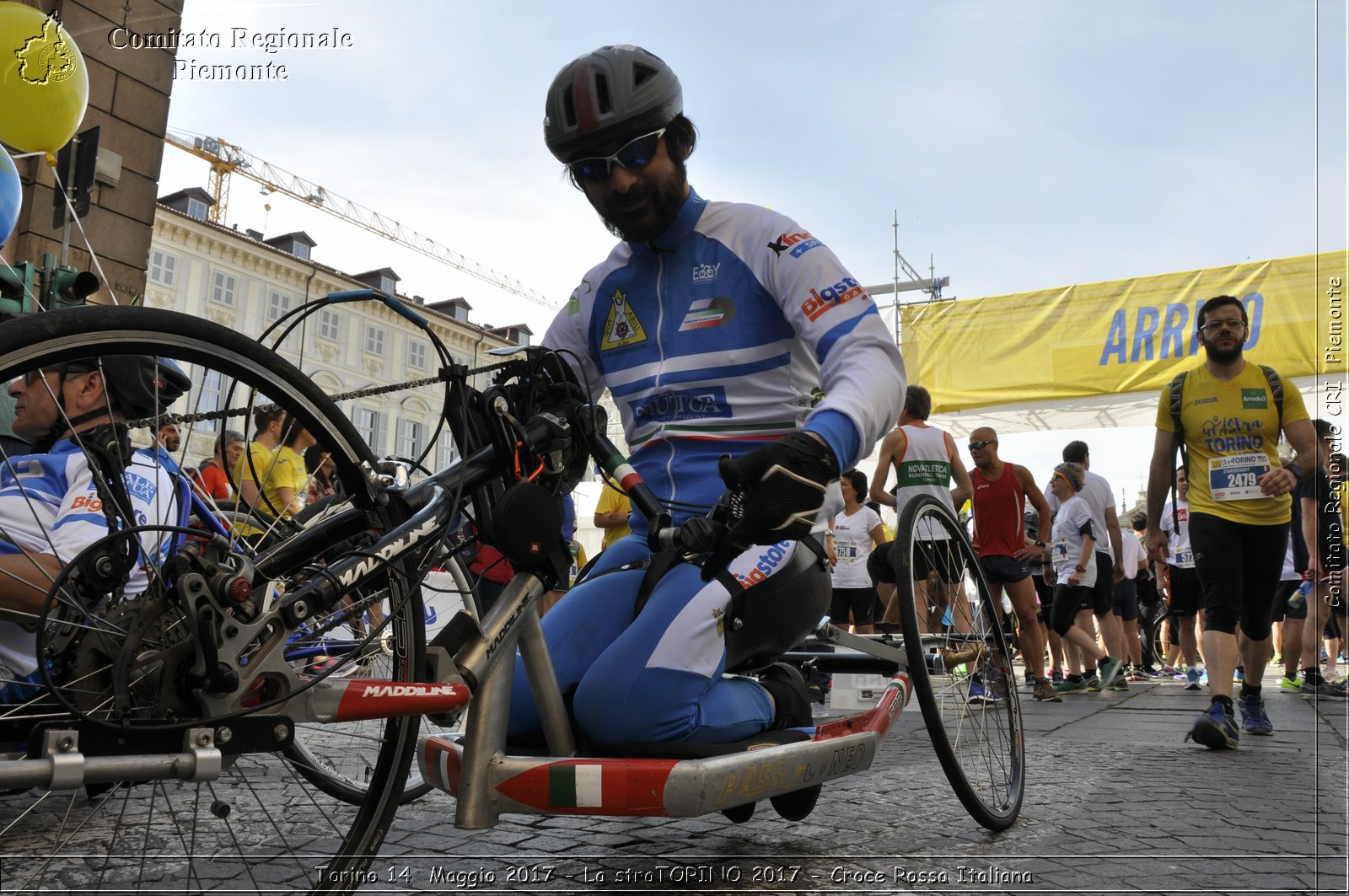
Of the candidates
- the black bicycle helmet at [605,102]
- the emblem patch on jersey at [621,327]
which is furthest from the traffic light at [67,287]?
the emblem patch on jersey at [621,327]

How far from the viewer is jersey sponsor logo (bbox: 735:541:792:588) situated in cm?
256

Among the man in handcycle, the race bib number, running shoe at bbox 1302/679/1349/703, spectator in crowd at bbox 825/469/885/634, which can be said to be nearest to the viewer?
the man in handcycle

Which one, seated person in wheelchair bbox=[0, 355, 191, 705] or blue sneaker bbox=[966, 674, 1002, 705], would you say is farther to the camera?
blue sneaker bbox=[966, 674, 1002, 705]

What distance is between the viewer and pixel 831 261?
9.07 feet

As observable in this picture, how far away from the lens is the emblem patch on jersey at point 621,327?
2963mm

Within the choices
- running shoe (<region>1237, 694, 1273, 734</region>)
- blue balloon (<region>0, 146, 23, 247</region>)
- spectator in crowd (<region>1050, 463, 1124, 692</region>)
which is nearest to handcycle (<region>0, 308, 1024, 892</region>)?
blue balloon (<region>0, 146, 23, 247</region>)

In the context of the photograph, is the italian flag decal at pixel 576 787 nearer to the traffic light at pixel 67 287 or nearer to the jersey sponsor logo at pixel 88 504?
the jersey sponsor logo at pixel 88 504

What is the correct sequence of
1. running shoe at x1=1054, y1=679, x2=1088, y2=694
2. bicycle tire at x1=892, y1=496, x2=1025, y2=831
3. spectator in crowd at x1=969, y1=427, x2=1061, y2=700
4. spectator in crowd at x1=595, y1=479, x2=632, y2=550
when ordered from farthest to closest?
running shoe at x1=1054, y1=679, x2=1088, y2=694 → spectator in crowd at x1=595, y1=479, x2=632, y2=550 → spectator in crowd at x1=969, y1=427, x2=1061, y2=700 → bicycle tire at x1=892, y1=496, x2=1025, y2=831

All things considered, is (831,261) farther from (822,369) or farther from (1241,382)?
(1241,382)

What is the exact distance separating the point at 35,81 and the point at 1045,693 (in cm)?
732

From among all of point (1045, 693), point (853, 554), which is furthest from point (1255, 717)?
point (853, 554)

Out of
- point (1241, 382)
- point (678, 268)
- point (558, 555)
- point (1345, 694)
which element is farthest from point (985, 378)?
point (558, 555)

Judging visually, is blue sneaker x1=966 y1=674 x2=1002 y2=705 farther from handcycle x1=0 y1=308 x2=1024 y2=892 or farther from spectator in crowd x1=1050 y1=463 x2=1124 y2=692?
spectator in crowd x1=1050 y1=463 x2=1124 y2=692

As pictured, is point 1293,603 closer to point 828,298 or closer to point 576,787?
point 828,298
